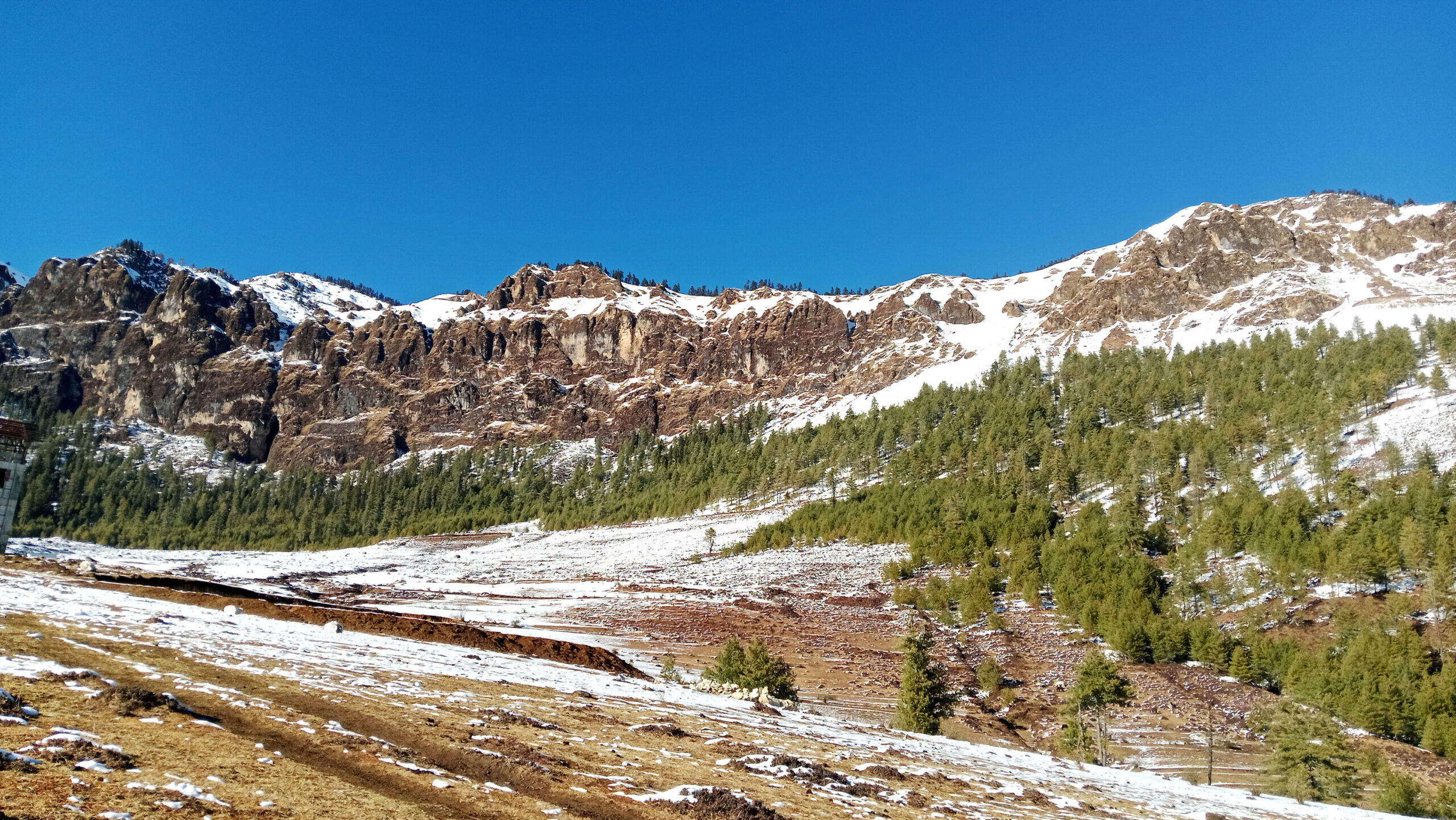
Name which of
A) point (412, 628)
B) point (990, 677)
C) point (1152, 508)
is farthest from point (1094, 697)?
point (1152, 508)

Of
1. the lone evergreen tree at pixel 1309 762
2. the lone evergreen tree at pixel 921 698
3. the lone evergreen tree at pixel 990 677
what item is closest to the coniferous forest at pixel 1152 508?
the lone evergreen tree at pixel 990 677

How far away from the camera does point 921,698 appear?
42.3m

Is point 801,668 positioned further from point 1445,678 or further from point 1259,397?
point 1259,397

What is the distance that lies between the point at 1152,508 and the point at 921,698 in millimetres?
91733

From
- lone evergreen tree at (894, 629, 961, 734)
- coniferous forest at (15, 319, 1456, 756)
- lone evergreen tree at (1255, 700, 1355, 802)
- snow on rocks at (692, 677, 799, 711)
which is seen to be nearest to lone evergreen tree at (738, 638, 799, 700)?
snow on rocks at (692, 677, 799, 711)

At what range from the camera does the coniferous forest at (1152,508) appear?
66.5 m

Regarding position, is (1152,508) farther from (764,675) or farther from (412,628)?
(412,628)

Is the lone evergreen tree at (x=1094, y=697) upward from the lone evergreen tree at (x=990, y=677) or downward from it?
upward

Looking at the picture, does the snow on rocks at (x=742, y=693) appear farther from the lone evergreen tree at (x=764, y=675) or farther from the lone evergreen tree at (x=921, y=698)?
the lone evergreen tree at (x=921, y=698)

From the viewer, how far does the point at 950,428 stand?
166m

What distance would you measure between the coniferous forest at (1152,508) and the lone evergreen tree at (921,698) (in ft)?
102

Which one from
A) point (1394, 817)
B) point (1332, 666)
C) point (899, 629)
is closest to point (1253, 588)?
point (1332, 666)

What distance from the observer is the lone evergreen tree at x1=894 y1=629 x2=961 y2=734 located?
1634 inches

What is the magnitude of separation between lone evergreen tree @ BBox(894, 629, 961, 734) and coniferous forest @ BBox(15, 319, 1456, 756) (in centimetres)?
3108
